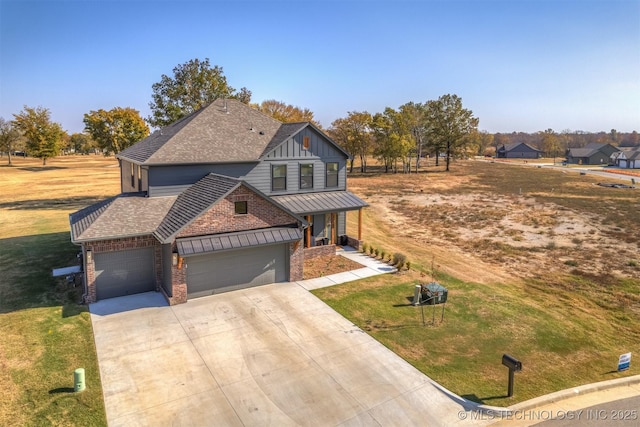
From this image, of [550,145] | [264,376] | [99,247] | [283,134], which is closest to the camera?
[264,376]

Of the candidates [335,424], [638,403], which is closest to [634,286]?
[638,403]

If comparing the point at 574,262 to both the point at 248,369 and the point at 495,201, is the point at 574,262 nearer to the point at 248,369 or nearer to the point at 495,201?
the point at 248,369

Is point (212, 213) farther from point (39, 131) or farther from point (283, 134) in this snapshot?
point (39, 131)

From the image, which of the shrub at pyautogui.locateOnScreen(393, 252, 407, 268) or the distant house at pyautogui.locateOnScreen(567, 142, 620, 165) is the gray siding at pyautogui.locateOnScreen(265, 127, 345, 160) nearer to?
the shrub at pyautogui.locateOnScreen(393, 252, 407, 268)

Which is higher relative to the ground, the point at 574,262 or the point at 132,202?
the point at 132,202

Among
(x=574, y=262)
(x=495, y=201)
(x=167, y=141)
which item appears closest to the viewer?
(x=167, y=141)

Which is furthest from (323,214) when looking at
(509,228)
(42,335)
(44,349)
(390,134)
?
(390,134)
